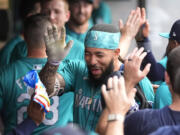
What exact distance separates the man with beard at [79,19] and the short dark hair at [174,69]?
11.2 ft

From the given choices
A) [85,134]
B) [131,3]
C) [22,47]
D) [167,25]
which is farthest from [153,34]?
[85,134]

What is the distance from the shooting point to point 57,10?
234 inches

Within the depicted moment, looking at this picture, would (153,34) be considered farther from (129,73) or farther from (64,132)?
(64,132)

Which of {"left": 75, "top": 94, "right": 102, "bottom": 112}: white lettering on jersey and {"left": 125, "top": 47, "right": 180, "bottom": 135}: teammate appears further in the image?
{"left": 75, "top": 94, "right": 102, "bottom": 112}: white lettering on jersey

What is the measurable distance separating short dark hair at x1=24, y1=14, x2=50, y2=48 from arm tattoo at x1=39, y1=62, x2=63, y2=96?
2.22 feet

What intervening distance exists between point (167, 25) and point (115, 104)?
16.2 ft

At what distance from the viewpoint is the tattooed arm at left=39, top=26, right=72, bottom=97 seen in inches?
155

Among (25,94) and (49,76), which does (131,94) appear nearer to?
(49,76)

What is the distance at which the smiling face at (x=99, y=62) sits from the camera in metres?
4.06

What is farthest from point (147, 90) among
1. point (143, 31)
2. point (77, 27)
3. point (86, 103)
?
point (77, 27)

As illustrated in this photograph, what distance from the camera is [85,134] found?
2311 mm

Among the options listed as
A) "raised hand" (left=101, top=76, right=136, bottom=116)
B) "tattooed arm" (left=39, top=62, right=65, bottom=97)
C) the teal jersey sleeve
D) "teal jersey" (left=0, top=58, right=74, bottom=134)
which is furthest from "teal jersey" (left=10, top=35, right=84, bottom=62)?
"raised hand" (left=101, top=76, right=136, bottom=116)

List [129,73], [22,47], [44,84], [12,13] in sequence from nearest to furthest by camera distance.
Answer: [129,73] → [44,84] → [22,47] → [12,13]

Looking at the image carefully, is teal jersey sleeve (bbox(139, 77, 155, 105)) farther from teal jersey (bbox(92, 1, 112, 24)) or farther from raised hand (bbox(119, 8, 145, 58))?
teal jersey (bbox(92, 1, 112, 24))
